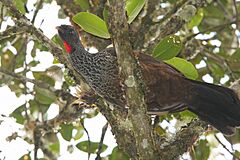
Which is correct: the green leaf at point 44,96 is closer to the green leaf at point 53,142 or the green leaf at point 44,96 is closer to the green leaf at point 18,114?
the green leaf at point 18,114

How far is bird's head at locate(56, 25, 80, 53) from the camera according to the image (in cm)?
412

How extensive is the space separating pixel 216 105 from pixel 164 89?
40 cm

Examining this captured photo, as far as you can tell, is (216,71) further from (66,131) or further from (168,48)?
(66,131)

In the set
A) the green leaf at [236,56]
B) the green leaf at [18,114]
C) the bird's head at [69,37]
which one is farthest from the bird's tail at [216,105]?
the green leaf at [18,114]

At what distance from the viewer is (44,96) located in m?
4.38

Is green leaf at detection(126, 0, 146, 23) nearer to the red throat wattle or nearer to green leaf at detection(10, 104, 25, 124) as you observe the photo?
the red throat wattle

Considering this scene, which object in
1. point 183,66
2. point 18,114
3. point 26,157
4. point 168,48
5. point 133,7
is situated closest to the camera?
point 133,7

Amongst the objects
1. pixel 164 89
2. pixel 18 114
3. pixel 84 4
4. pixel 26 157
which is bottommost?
pixel 26 157

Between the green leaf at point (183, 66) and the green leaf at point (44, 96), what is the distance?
1.13 meters

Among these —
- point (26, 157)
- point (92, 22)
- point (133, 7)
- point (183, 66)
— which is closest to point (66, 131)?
point (26, 157)

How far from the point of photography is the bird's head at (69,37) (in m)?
4.12

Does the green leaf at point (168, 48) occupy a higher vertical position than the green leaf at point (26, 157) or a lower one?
higher

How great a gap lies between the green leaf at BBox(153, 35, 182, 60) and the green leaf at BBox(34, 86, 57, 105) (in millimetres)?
1184

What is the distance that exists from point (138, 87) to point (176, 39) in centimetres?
83
